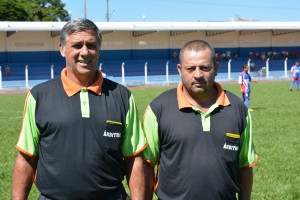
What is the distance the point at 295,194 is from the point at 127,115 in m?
3.98

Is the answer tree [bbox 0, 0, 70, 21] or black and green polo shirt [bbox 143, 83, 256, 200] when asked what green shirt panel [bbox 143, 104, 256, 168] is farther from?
tree [bbox 0, 0, 70, 21]

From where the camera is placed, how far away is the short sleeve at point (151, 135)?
3.33 meters

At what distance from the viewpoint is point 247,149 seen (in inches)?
135

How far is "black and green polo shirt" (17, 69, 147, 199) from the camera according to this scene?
10.5 feet

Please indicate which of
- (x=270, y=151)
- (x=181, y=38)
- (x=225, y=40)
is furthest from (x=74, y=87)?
(x=225, y=40)

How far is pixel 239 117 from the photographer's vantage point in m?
3.32

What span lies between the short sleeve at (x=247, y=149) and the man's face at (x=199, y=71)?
0.40 meters

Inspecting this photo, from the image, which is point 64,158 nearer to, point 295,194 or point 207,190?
point 207,190

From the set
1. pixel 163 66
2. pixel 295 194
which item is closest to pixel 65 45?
pixel 295 194

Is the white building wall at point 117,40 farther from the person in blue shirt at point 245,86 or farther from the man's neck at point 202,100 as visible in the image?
the man's neck at point 202,100

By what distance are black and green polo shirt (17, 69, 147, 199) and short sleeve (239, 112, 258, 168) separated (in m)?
0.70

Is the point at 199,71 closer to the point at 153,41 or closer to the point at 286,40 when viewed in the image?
the point at 153,41

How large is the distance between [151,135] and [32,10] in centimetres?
5650

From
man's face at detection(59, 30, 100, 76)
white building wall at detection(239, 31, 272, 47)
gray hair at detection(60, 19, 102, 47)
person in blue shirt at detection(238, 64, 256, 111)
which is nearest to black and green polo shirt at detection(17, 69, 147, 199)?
man's face at detection(59, 30, 100, 76)
